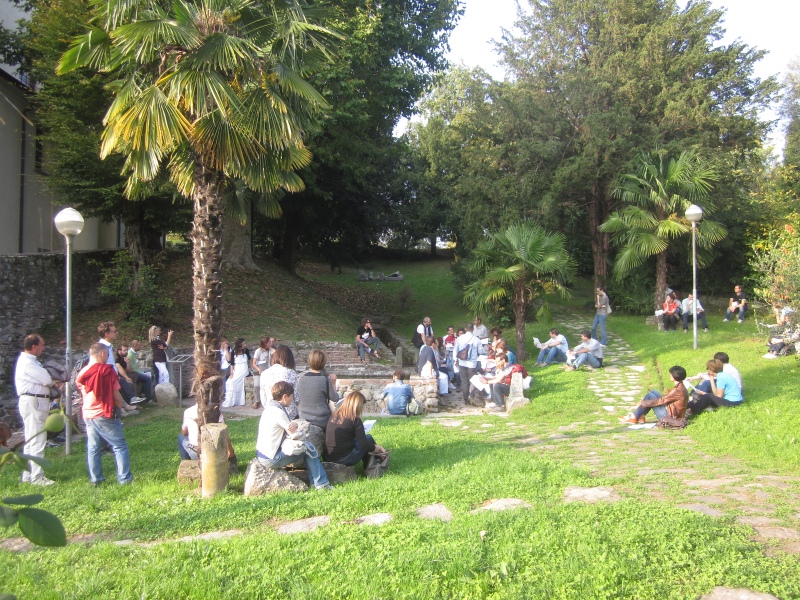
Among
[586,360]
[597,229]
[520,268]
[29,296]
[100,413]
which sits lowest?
[586,360]

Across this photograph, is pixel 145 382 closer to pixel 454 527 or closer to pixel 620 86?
pixel 454 527

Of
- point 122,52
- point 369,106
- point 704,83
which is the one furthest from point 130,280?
point 704,83

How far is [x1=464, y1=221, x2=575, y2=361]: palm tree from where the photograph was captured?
16750 millimetres

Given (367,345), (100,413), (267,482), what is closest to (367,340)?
(367,345)

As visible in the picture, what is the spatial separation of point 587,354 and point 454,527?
37.2 feet

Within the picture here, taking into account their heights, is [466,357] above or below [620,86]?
below

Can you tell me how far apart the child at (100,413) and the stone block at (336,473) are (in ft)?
6.58

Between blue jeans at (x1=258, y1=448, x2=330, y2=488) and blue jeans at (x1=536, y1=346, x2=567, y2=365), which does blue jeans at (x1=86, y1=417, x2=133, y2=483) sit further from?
blue jeans at (x1=536, y1=346, x2=567, y2=365)

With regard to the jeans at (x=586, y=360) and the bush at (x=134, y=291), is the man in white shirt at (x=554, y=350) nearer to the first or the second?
the jeans at (x=586, y=360)

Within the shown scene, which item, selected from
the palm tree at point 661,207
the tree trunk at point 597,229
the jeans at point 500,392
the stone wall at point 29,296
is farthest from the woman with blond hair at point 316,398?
the tree trunk at point 597,229

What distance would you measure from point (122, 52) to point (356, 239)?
2341 cm

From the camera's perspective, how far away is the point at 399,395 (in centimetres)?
1269

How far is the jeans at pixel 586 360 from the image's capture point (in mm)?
15781

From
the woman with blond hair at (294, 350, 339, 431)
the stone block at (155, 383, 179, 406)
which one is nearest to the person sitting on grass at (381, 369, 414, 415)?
the stone block at (155, 383, 179, 406)
